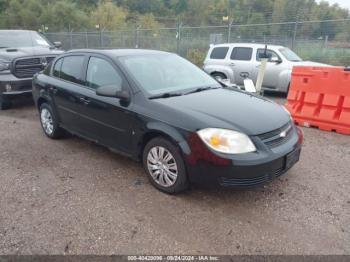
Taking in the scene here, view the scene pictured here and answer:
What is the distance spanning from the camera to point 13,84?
24.3ft

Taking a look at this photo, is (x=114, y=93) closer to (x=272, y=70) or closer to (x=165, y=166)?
(x=165, y=166)

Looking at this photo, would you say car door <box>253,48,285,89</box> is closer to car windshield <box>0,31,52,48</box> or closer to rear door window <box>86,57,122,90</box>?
rear door window <box>86,57,122,90</box>

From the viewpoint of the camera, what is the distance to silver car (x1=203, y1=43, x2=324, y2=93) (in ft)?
30.3

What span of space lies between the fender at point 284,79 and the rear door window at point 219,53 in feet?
6.56

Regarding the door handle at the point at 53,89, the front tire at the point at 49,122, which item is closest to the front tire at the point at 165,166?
the door handle at the point at 53,89

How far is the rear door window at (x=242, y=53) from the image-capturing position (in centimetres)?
991

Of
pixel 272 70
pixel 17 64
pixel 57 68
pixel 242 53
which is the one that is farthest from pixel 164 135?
pixel 242 53

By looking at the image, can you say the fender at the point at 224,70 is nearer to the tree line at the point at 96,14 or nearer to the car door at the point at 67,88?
the car door at the point at 67,88

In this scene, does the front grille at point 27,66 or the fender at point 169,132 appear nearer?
the fender at point 169,132

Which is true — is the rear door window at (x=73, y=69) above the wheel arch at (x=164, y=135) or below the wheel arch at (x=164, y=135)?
above

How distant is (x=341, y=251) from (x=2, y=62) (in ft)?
25.3

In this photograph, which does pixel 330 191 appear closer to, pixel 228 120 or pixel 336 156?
pixel 336 156

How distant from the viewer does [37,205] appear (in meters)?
3.55

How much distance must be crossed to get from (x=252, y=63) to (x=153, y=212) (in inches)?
295
